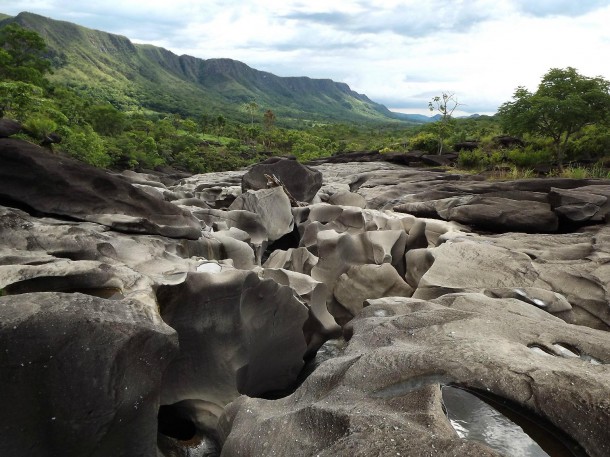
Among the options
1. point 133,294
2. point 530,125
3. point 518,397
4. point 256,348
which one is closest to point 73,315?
point 133,294

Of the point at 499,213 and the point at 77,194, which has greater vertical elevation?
the point at 77,194

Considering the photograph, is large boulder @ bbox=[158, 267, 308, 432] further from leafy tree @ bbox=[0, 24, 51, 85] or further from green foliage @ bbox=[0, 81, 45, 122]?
leafy tree @ bbox=[0, 24, 51, 85]

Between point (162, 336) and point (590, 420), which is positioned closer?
point (590, 420)

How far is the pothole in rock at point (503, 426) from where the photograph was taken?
11.9 ft

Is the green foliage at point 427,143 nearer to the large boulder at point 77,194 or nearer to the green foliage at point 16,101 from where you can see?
the green foliage at point 16,101

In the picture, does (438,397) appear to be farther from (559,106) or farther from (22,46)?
(22,46)

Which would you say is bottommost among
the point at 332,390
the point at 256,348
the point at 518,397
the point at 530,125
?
the point at 256,348

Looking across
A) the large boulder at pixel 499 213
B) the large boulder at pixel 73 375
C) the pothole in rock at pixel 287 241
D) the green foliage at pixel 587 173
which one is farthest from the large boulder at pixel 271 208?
the green foliage at pixel 587 173

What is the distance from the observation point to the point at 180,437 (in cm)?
692

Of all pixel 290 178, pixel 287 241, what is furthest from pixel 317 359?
Result: pixel 290 178

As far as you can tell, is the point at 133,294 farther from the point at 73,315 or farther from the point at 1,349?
the point at 1,349

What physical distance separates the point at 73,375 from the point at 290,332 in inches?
188

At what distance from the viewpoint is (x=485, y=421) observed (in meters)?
3.90

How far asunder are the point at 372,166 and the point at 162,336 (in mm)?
31004
